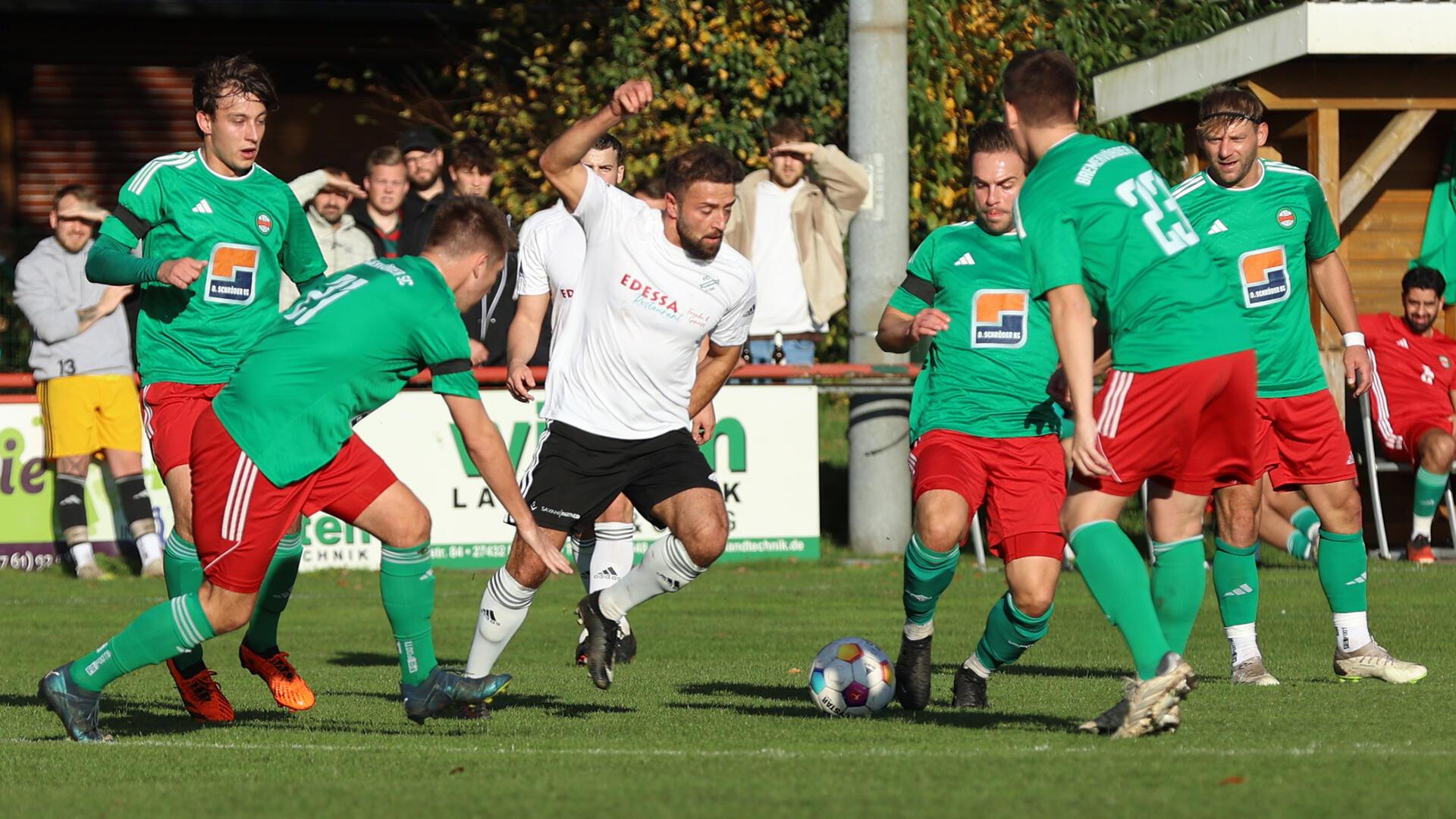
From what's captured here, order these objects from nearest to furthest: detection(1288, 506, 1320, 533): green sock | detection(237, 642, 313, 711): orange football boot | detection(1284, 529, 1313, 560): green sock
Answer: detection(237, 642, 313, 711): orange football boot < detection(1288, 506, 1320, 533): green sock < detection(1284, 529, 1313, 560): green sock

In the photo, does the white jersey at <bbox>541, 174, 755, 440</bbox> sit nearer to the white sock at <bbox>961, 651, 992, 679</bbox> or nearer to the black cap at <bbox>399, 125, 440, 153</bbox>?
the white sock at <bbox>961, 651, 992, 679</bbox>

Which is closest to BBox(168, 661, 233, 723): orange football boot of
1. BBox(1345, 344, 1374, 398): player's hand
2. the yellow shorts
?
BBox(1345, 344, 1374, 398): player's hand

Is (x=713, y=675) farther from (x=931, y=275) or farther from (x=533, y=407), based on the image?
(x=533, y=407)

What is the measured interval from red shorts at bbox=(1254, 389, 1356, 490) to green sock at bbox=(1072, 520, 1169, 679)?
2.26 metres

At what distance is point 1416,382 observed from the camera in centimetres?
1427

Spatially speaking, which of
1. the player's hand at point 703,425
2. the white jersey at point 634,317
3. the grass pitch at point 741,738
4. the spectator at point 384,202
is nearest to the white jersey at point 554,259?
the player's hand at point 703,425

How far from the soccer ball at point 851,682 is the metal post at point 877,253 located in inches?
294

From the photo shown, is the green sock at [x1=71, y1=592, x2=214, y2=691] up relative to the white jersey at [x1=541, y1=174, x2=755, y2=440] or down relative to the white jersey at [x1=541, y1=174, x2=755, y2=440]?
down

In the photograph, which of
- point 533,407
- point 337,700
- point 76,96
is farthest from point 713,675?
point 76,96

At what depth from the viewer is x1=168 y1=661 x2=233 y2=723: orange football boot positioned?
25.5 ft

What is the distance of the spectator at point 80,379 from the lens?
13836 millimetres

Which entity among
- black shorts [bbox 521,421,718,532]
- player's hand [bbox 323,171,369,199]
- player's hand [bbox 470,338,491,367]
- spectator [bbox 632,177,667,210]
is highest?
player's hand [bbox 323,171,369,199]

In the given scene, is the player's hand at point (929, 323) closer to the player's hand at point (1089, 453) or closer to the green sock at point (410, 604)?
the player's hand at point (1089, 453)

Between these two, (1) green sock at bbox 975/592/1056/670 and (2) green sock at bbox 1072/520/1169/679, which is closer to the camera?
(2) green sock at bbox 1072/520/1169/679
